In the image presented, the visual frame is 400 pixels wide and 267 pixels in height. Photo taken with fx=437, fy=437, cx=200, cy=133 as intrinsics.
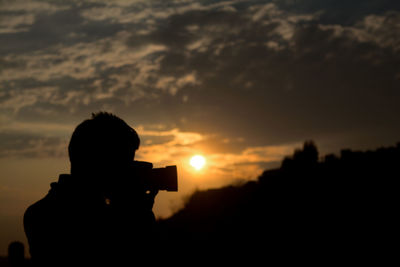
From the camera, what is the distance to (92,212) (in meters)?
3.00

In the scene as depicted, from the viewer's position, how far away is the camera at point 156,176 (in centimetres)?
344

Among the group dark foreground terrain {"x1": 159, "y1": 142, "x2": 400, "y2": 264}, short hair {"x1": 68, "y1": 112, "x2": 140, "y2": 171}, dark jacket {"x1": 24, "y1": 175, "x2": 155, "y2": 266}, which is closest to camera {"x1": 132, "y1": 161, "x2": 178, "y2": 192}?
short hair {"x1": 68, "y1": 112, "x2": 140, "y2": 171}

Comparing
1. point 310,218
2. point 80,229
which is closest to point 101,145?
point 80,229

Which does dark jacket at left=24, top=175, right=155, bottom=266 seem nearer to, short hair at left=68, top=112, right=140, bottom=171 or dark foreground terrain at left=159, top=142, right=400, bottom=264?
short hair at left=68, top=112, right=140, bottom=171

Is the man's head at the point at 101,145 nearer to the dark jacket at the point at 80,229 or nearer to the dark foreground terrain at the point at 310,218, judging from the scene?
the dark jacket at the point at 80,229

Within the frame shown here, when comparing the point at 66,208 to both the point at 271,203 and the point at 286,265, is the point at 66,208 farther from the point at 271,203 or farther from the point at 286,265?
the point at 271,203

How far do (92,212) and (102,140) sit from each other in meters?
0.50

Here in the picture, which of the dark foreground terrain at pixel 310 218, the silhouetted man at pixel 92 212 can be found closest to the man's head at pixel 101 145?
the silhouetted man at pixel 92 212

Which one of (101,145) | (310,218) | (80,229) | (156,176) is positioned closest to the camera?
(80,229)

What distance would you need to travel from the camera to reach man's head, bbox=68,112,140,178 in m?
3.04

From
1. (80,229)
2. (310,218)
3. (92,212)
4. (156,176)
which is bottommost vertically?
(310,218)

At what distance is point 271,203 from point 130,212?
27.4 m

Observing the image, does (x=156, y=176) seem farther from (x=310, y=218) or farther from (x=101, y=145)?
(x=310, y=218)

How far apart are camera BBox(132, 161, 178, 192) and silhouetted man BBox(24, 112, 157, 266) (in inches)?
10.3
